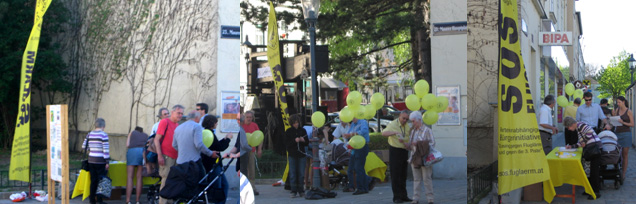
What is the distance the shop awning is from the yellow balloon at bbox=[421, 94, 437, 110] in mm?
2191

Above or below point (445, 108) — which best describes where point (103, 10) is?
above

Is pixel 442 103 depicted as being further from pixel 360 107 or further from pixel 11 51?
pixel 11 51

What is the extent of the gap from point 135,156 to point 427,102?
4883mm

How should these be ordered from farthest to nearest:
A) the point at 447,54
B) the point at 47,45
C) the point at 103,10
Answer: the point at 47,45, the point at 103,10, the point at 447,54

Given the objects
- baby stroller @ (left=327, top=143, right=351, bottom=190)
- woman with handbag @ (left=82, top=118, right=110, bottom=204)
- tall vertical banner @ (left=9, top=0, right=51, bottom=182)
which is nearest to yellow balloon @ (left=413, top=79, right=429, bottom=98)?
baby stroller @ (left=327, top=143, right=351, bottom=190)

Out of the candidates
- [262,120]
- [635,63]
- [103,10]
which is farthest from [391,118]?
[635,63]

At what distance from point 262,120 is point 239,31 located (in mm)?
1182

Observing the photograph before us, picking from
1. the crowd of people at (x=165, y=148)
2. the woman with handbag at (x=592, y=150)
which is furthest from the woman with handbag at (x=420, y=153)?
the woman with handbag at (x=592, y=150)

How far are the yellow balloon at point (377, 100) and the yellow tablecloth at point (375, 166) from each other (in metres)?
0.78

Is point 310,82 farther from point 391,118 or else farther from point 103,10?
point 103,10

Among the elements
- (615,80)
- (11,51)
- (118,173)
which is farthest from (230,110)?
(615,80)

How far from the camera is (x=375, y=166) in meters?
9.29

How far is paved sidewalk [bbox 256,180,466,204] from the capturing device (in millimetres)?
7715

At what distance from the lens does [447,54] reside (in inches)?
289
